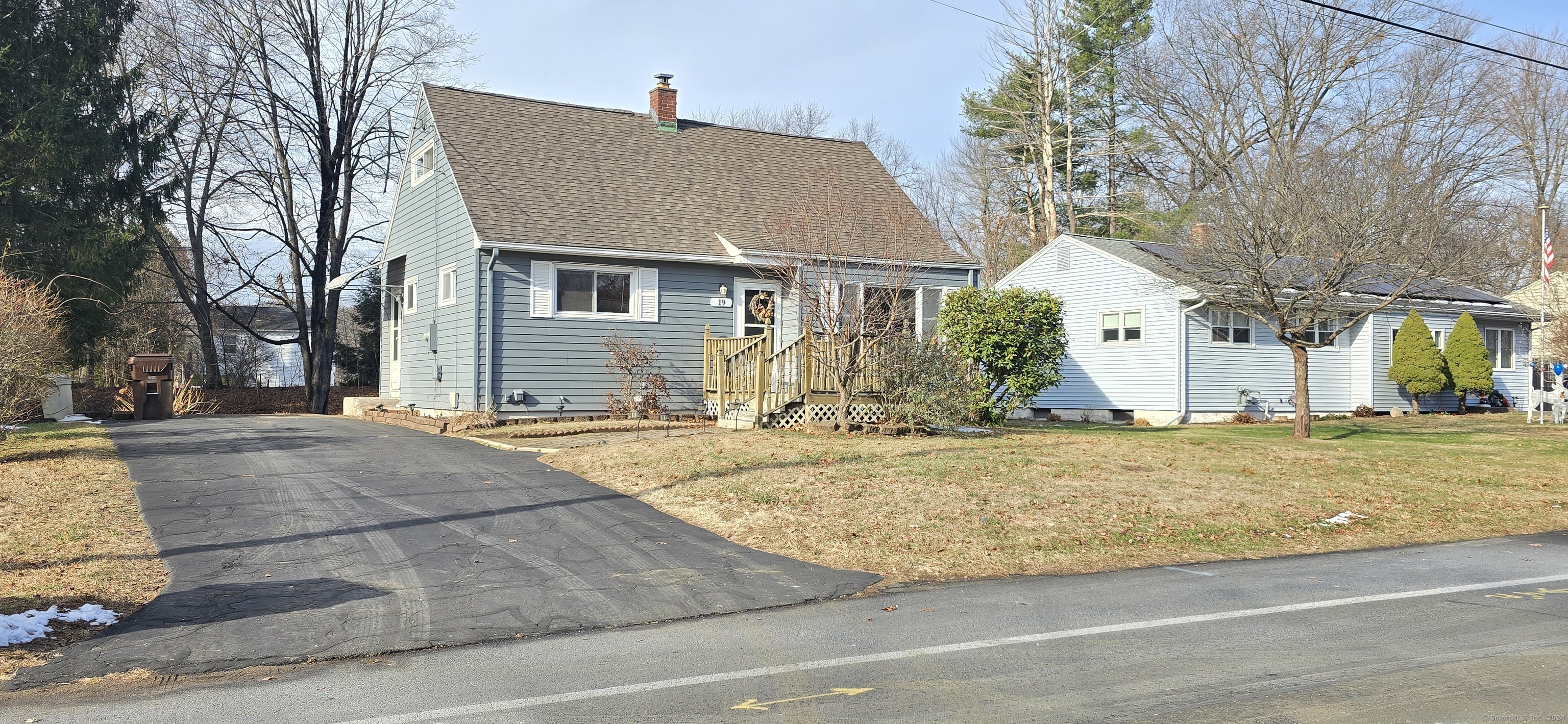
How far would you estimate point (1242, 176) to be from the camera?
63.6ft

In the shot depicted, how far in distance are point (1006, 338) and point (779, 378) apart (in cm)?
417

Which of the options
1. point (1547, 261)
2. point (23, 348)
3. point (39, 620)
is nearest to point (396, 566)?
point (39, 620)

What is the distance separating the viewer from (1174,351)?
973 inches

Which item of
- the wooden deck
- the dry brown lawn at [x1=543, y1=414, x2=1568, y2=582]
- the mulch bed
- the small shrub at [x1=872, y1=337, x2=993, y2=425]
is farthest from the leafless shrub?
the small shrub at [x1=872, y1=337, x2=993, y2=425]

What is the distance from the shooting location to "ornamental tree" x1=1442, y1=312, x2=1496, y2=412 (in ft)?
93.4

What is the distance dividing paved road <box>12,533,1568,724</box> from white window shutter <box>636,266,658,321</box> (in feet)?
41.4

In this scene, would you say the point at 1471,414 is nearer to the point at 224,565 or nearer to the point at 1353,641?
the point at 1353,641

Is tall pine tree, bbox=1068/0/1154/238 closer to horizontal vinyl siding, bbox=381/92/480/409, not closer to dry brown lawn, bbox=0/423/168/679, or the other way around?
horizontal vinyl siding, bbox=381/92/480/409

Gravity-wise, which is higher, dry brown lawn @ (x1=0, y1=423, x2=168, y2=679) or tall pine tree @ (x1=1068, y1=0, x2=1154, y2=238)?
tall pine tree @ (x1=1068, y1=0, x2=1154, y2=238)

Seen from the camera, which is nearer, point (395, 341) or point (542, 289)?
point (542, 289)

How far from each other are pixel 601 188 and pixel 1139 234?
951 inches

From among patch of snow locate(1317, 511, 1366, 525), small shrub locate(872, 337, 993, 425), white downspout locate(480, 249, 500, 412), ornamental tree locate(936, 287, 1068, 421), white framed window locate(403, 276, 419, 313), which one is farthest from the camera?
white framed window locate(403, 276, 419, 313)

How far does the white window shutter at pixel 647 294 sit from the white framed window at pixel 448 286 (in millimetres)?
3428

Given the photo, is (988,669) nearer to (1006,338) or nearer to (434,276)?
(1006,338)
